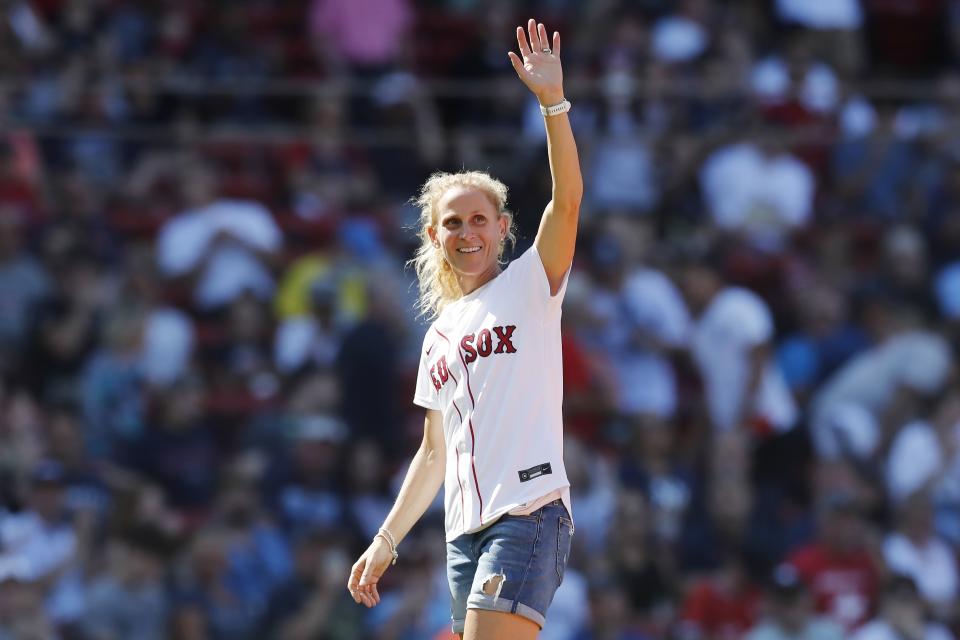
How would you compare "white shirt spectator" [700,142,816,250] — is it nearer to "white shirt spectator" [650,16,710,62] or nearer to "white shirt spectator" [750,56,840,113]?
"white shirt spectator" [750,56,840,113]

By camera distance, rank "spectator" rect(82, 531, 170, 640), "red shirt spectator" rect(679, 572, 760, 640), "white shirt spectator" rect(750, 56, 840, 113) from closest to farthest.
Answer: "spectator" rect(82, 531, 170, 640), "red shirt spectator" rect(679, 572, 760, 640), "white shirt spectator" rect(750, 56, 840, 113)

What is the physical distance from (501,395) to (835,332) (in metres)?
7.46

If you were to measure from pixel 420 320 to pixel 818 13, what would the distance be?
5.22 meters

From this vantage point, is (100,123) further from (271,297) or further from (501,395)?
(501,395)

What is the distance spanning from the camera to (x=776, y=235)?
12852mm

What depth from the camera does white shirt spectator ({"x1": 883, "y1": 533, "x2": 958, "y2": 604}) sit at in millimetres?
10852

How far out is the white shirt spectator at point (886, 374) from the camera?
11.8 m

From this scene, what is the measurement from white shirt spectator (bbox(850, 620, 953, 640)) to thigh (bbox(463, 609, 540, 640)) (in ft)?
18.8

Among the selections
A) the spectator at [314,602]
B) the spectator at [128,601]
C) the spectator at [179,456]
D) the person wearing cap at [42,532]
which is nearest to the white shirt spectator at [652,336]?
the spectator at [314,602]

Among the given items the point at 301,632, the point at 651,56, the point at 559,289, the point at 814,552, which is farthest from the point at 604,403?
the point at 559,289

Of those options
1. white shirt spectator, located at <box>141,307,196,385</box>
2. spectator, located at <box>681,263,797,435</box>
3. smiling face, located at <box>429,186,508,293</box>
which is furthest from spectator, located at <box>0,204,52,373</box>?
smiling face, located at <box>429,186,508,293</box>

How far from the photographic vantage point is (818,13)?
47.8ft

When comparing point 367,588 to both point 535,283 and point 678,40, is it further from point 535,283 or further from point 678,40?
point 678,40

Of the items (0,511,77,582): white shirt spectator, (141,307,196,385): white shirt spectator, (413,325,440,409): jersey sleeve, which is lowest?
(413,325,440,409): jersey sleeve
